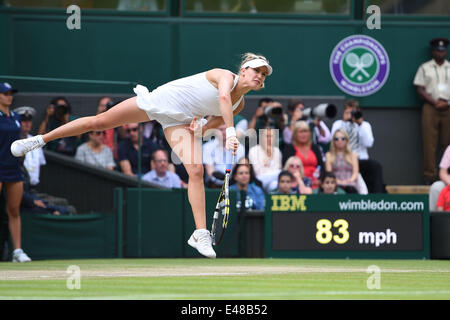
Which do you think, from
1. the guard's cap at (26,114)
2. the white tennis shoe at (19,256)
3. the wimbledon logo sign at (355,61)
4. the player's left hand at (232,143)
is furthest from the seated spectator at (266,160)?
the player's left hand at (232,143)

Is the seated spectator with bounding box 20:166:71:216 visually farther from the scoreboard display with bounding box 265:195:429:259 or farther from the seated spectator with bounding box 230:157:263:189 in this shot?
the scoreboard display with bounding box 265:195:429:259

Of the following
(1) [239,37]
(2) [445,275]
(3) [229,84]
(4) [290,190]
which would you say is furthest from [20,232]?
(1) [239,37]

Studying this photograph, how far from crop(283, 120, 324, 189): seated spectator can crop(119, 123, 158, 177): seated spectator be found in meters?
2.26

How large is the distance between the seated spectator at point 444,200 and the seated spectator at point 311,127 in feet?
8.11

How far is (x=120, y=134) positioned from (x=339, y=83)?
583 cm

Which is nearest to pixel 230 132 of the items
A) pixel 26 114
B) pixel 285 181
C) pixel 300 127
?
pixel 285 181

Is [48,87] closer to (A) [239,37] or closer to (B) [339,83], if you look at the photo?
(A) [239,37]

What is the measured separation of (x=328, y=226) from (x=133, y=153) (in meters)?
3.41

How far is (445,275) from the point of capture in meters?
9.66

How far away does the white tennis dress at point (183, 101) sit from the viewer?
30.9 feet

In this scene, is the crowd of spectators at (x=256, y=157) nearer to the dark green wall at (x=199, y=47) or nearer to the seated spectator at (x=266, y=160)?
the seated spectator at (x=266, y=160)

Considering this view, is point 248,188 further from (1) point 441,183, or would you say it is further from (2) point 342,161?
(1) point 441,183

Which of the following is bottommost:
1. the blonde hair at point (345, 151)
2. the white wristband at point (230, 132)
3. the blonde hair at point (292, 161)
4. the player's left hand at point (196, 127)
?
the blonde hair at point (292, 161)

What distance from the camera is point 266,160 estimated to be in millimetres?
15062
